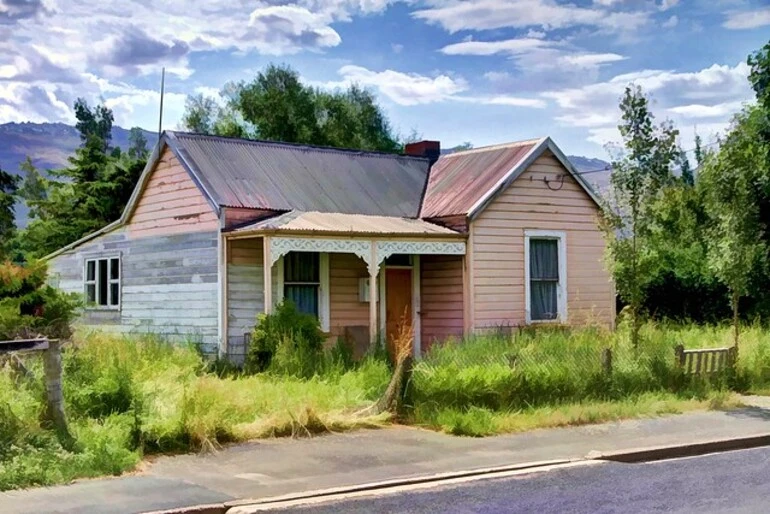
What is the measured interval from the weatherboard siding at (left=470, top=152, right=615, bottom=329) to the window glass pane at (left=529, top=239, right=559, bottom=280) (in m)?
0.31

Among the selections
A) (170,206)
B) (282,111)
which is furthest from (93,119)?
(170,206)

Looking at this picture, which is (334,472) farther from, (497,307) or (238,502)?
(497,307)

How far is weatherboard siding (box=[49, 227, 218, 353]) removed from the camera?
18828 millimetres

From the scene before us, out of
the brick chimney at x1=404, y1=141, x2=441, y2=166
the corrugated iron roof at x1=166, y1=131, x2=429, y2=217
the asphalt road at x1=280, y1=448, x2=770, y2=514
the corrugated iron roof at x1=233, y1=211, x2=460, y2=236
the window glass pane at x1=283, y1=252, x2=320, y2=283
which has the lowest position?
the asphalt road at x1=280, y1=448, x2=770, y2=514

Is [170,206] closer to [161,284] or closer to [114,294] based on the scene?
[161,284]

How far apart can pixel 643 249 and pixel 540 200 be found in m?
5.74

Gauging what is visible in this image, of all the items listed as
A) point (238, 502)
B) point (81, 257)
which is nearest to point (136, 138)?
point (81, 257)

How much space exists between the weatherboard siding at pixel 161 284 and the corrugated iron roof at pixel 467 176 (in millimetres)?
5339

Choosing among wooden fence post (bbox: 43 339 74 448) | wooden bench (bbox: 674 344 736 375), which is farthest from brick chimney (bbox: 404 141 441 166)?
wooden fence post (bbox: 43 339 74 448)

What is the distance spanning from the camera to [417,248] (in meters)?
19.3

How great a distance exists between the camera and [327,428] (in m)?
12.3

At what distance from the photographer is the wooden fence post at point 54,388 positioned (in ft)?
34.2

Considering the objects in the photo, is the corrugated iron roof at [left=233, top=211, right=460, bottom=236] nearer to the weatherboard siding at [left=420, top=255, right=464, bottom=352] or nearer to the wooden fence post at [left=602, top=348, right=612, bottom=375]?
the weatherboard siding at [left=420, top=255, right=464, bottom=352]

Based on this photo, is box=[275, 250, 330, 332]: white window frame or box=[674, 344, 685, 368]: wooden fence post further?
box=[275, 250, 330, 332]: white window frame
